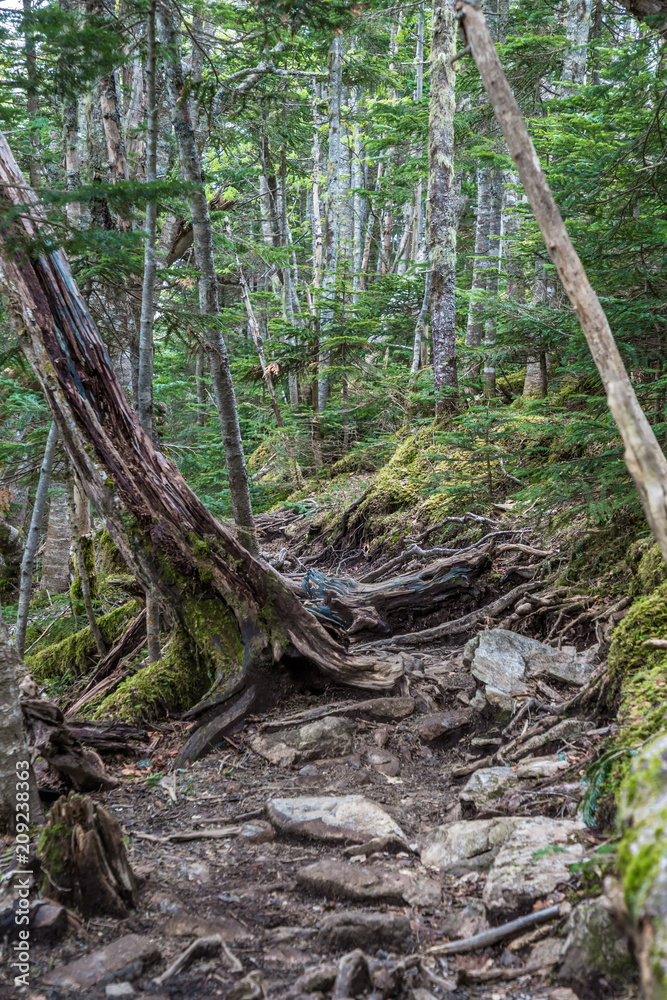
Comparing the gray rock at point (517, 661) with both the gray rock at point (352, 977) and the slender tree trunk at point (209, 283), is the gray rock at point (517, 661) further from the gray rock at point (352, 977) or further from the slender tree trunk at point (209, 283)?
the gray rock at point (352, 977)

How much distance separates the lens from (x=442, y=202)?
33.4 feet

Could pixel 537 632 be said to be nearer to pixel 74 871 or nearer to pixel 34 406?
pixel 74 871

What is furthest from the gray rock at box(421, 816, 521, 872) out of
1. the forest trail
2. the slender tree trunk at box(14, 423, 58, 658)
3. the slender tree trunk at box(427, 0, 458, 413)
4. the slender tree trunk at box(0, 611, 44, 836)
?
the slender tree trunk at box(427, 0, 458, 413)

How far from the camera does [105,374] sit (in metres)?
A: 5.36

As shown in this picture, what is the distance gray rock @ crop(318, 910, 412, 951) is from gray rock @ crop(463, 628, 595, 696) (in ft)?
8.17

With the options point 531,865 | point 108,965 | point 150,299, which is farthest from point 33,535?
point 531,865

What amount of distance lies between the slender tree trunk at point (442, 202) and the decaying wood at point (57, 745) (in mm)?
7229

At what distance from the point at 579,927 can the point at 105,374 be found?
5.06 metres

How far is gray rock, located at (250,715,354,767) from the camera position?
188 inches

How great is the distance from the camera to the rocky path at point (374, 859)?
236 cm

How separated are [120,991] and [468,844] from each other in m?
1.84

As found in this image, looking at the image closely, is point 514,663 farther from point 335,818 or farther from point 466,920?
point 466,920

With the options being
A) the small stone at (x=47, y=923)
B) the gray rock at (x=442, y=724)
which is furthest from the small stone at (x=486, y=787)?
the small stone at (x=47, y=923)

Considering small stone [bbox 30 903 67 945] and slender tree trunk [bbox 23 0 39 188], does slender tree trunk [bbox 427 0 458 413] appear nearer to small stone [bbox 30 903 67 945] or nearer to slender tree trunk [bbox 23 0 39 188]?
slender tree trunk [bbox 23 0 39 188]
